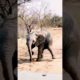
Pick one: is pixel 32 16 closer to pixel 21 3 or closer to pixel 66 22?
pixel 21 3

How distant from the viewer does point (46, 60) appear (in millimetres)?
2260

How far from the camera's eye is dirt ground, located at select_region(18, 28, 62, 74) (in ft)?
7.36

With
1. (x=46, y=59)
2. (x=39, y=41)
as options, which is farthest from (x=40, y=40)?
(x=46, y=59)

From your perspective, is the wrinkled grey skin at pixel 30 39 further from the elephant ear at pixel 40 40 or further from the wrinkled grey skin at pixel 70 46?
the wrinkled grey skin at pixel 70 46

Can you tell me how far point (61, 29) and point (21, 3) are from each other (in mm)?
454

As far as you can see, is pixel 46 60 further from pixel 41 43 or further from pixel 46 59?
pixel 41 43

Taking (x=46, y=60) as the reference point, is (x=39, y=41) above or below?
above

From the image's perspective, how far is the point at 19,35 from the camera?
7.48 feet

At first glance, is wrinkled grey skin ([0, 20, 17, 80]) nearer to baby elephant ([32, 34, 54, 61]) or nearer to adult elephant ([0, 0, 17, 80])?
adult elephant ([0, 0, 17, 80])

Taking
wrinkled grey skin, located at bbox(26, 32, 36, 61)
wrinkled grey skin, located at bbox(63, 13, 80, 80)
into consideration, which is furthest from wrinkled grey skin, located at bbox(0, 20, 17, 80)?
wrinkled grey skin, located at bbox(63, 13, 80, 80)

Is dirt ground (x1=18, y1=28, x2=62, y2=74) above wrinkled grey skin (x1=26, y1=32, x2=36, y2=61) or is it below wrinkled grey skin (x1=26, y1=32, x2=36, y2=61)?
below

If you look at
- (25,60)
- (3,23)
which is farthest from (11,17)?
(25,60)

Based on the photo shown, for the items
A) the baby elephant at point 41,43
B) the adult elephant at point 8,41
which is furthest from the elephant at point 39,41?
the adult elephant at point 8,41

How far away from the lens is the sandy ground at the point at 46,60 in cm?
224
